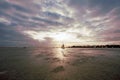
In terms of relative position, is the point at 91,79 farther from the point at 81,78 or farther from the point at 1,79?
the point at 1,79

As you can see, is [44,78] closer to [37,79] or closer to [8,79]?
[37,79]

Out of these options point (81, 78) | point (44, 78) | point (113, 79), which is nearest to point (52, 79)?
point (44, 78)

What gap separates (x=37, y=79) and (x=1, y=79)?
6066mm

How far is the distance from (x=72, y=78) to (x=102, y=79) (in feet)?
16.8

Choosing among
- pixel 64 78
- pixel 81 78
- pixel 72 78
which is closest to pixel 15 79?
pixel 64 78

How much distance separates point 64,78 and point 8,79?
31.6ft

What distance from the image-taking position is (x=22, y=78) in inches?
792

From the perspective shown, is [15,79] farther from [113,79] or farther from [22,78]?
[113,79]

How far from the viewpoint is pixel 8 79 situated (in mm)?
19344

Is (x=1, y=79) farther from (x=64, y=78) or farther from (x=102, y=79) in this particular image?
(x=102, y=79)

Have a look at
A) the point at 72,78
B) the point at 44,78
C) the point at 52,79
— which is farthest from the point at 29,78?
the point at 72,78

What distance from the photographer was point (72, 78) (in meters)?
20.2

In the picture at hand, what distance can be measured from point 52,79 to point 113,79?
34.3 ft

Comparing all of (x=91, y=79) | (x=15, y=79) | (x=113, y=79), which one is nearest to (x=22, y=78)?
(x=15, y=79)
